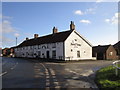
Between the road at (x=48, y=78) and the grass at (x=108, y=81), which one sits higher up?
the grass at (x=108, y=81)

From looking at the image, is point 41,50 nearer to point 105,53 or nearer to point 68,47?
point 68,47

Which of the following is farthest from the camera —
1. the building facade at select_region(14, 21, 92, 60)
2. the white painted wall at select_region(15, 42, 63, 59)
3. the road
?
the white painted wall at select_region(15, 42, 63, 59)

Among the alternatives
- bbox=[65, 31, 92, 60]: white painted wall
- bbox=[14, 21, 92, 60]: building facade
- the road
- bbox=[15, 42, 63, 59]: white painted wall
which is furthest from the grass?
bbox=[15, 42, 63, 59]: white painted wall

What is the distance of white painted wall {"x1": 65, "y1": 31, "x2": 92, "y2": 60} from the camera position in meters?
35.9

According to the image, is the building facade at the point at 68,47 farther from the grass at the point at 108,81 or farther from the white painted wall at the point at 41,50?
the grass at the point at 108,81

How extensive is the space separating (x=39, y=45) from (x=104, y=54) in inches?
777

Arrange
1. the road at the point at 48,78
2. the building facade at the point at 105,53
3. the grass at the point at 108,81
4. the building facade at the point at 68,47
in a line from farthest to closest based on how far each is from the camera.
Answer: the building facade at the point at 105,53 → the building facade at the point at 68,47 → the road at the point at 48,78 → the grass at the point at 108,81

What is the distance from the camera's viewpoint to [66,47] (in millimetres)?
35562

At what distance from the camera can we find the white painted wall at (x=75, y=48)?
35938 millimetres

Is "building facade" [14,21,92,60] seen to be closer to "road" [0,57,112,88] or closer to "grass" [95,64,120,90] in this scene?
"road" [0,57,112,88]

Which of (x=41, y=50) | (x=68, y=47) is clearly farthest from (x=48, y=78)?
(x=41, y=50)

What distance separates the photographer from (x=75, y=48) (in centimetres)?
3738

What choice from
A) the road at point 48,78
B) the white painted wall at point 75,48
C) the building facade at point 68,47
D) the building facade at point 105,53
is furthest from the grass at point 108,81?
the building facade at point 105,53

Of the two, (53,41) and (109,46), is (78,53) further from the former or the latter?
(109,46)
